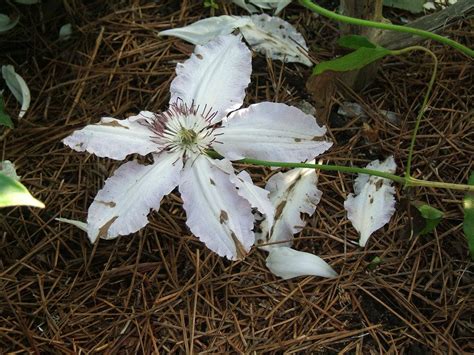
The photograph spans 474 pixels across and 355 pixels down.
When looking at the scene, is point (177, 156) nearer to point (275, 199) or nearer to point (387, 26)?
point (275, 199)

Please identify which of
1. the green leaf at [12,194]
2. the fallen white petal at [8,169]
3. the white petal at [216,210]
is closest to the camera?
the green leaf at [12,194]

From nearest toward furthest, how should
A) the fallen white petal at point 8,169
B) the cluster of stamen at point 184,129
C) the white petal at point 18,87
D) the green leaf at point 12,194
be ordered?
the green leaf at point 12,194
the cluster of stamen at point 184,129
the fallen white petal at point 8,169
the white petal at point 18,87

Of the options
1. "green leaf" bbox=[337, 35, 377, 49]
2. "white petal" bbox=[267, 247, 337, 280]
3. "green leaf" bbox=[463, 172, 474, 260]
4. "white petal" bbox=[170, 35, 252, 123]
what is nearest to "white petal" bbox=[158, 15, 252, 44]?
"white petal" bbox=[170, 35, 252, 123]

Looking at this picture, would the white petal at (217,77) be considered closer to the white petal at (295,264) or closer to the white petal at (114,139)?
the white petal at (114,139)

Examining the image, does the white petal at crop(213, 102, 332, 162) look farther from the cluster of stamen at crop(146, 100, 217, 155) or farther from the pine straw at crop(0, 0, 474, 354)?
the pine straw at crop(0, 0, 474, 354)

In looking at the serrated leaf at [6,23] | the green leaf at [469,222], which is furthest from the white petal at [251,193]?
the serrated leaf at [6,23]

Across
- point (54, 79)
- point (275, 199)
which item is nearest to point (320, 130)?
point (275, 199)
